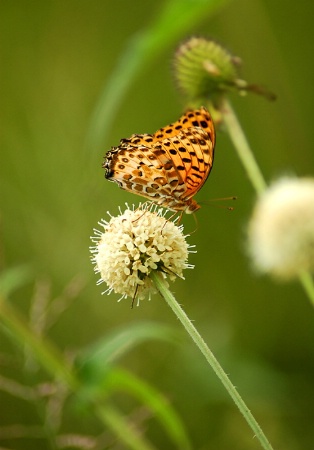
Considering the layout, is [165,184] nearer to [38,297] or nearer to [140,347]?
[38,297]

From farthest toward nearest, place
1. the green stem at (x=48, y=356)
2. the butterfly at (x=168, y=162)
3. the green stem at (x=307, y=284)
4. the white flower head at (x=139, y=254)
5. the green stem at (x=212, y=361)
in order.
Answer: the green stem at (x=48, y=356) < the green stem at (x=307, y=284) < the butterfly at (x=168, y=162) < the white flower head at (x=139, y=254) < the green stem at (x=212, y=361)

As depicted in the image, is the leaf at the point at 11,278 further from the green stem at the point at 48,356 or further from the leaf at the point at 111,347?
the leaf at the point at 111,347

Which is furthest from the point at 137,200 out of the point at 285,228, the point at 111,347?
the point at 111,347

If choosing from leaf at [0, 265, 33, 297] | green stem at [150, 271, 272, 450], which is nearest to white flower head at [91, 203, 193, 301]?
green stem at [150, 271, 272, 450]

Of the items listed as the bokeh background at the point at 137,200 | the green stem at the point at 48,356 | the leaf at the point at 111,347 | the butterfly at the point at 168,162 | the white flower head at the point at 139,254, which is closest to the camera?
the white flower head at the point at 139,254

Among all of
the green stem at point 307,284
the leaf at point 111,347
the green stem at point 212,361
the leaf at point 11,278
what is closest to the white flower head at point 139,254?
the green stem at point 212,361

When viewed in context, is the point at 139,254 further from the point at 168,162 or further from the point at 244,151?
the point at 244,151

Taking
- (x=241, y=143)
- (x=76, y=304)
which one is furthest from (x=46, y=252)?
(x=241, y=143)
